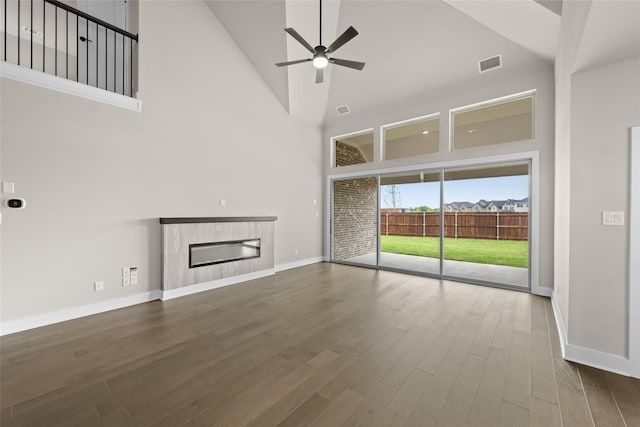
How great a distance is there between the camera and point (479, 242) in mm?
5172

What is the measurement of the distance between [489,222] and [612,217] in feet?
9.21

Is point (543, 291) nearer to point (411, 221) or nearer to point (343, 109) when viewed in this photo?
point (411, 221)

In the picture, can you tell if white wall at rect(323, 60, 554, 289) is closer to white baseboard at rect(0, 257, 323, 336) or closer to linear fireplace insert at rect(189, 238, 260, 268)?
linear fireplace insert at rect(189, 238, 260, 268)

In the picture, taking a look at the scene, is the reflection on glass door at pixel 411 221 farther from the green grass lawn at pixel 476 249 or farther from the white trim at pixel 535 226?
the white trim at pixel 535 226

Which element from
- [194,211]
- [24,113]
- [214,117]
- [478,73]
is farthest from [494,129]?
[24,113]

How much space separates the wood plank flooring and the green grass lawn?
128 cm

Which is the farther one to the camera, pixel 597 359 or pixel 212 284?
pixel 212 284

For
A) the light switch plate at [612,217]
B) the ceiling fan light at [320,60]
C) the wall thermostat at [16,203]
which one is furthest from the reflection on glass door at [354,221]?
the wall thermostat at [16,203]

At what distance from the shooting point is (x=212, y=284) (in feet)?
15.0

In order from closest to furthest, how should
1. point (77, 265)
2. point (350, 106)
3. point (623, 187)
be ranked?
point (623, 187) → point (77, 265) → point (350, 106)

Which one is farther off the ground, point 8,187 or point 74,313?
point 8,187

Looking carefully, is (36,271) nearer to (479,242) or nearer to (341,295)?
(341,295)

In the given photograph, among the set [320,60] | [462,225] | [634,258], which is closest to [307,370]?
[634,258]

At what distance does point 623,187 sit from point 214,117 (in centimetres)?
542
